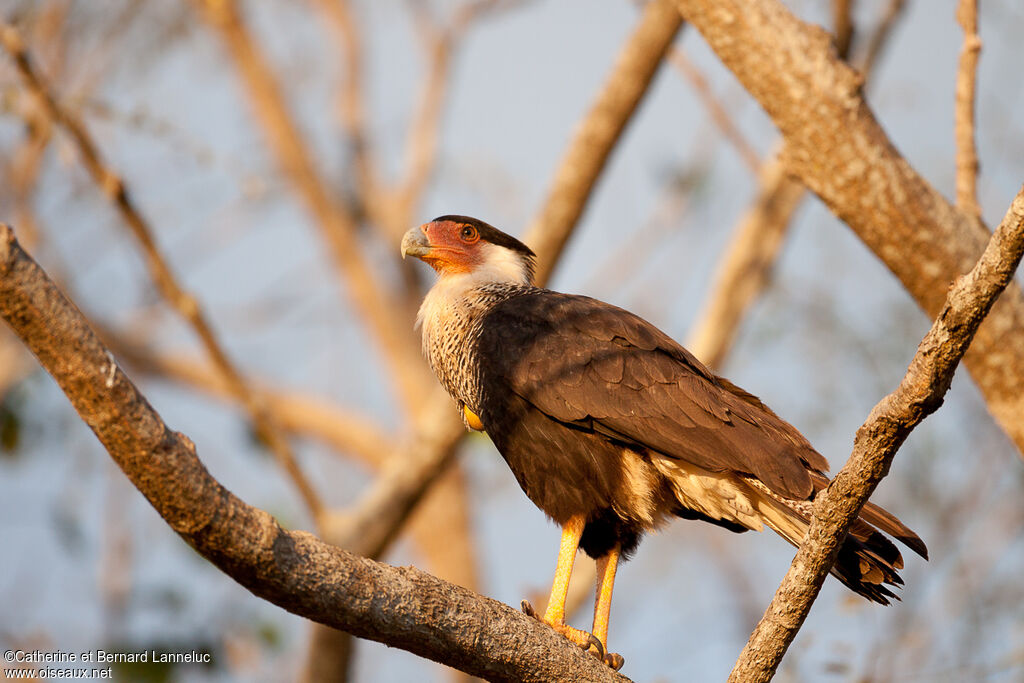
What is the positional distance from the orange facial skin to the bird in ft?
1.94

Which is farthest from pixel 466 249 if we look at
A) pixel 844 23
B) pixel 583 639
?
pixel 844 23

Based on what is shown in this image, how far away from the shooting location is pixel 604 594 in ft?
12.6

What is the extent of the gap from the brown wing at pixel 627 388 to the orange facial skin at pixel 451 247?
2.12 feet

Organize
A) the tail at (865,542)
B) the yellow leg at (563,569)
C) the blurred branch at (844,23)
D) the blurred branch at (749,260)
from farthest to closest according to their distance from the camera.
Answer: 1. the blurred branch at (749,260)
2. the blurred branch at (844,23)
3. the yellow leg at (563,569)
4. the tail at (865,542)

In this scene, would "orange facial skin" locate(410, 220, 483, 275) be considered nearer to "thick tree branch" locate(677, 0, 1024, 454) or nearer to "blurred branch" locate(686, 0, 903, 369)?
"thick tree branch" locate(677, 0, 1024, 454)

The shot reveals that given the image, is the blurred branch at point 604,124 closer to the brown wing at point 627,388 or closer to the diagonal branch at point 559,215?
the diagonal branch at point 559,215

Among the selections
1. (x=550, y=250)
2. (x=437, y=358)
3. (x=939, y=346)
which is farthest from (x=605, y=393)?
(x=550, y=250)

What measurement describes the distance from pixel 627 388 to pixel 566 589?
0.72 metres

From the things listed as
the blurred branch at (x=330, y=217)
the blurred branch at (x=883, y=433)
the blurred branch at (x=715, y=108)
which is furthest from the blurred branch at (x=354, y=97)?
the blurred branch at (x=883, y=433)

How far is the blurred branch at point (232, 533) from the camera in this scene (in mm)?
1917

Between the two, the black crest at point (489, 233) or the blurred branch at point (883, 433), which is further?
the black crest at point (489, 233)

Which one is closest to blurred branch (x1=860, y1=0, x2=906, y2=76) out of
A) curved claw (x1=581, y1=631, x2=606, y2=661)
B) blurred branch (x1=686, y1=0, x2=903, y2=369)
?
blurred branch (x1=686, y1=0, x2=903, y2=369)

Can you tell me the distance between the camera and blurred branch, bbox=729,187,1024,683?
7.99 ft

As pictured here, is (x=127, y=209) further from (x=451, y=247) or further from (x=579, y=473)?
(x=579, y=473)
